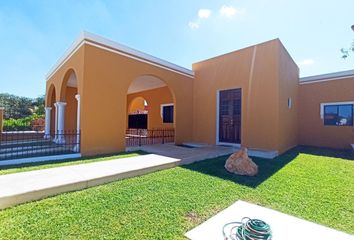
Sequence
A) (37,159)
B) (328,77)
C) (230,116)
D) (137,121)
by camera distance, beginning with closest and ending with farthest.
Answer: (37,159)
(230,116)
(328,77)
(137,121)

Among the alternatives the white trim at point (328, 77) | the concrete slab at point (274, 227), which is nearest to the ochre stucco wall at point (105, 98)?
the concrete slab at point (274, 227)

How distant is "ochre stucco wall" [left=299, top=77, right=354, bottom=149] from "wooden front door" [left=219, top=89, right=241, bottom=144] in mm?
4598

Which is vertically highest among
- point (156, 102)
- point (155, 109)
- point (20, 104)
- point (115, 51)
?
point (115, 51)

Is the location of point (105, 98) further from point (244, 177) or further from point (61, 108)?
point (244, 177)

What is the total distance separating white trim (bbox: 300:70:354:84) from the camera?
372 inches

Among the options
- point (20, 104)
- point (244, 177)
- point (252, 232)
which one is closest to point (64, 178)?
point (252, 232)

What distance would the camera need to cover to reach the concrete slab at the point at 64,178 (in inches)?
120

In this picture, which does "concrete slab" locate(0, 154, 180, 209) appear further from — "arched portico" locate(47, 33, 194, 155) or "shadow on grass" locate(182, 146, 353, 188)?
"arched portico" locate(47, 33, 194, 155)

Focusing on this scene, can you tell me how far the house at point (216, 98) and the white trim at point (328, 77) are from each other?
38 millimetres

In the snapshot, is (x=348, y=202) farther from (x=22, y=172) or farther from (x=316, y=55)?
(x=316, y=55)

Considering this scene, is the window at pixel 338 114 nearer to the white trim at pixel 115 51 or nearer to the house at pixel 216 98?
the house at pixel 216 98

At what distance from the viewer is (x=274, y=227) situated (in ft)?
8.57

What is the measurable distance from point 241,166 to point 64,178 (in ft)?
13.3

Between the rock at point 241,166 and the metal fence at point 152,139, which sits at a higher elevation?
the metal fence at point 152,139
